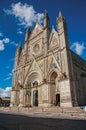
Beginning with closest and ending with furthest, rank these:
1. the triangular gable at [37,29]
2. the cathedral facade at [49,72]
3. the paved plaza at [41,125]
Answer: the paved plaza at [41,125] → the cathedral facade at [49,72] → the triangular gable at [37,29]

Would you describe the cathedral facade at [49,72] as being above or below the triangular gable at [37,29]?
below

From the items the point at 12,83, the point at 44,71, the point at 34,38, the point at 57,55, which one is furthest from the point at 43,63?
the point at 12,83

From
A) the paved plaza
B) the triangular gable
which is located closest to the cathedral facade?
the triangular gable

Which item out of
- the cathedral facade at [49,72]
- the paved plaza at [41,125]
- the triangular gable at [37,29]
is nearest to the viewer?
the paved plaza at [41,125]

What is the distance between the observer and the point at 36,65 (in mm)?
22984

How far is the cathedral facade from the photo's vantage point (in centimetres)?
1639

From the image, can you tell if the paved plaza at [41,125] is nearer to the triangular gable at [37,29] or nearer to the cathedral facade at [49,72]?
the cathedral facade at [49,72]

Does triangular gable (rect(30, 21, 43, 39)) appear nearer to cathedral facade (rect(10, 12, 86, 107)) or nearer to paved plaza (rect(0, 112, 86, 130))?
cathedral facade (rect(10, 12, 86, 107))

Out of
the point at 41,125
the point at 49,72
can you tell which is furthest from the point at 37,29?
the point at 41,125

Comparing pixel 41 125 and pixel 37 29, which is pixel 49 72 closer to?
pixel 37 29

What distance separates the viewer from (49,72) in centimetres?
1952

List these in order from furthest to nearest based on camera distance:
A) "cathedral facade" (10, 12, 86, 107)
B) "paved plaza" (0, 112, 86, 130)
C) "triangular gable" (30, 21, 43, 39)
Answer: "triangular gable" (30, 21, 43, 39) → "cathedral facade" (10, 12, 86, 107) → "paved plaza" (0, 112, 86, 130)


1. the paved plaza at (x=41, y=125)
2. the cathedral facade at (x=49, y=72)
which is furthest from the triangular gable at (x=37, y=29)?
the paved plaza at (x=41, y=125)

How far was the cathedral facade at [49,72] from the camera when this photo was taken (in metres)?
16.4
